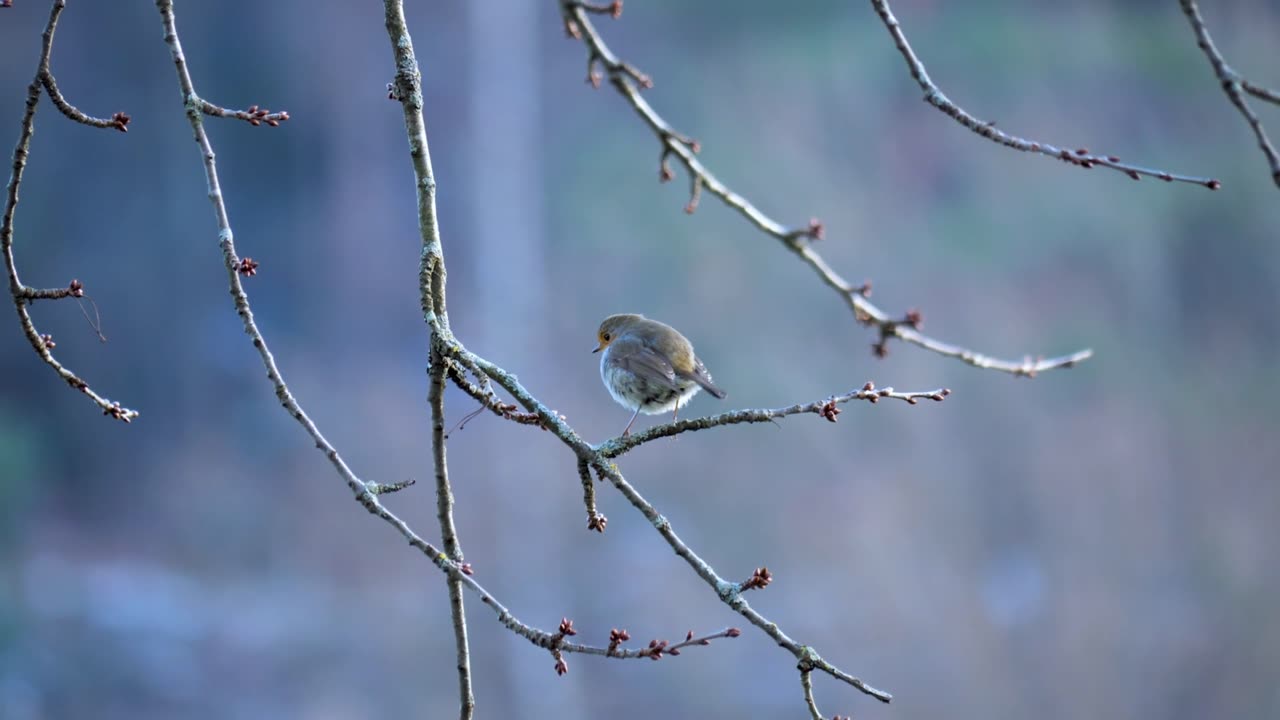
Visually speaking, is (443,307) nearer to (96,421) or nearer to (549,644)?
(549,644)

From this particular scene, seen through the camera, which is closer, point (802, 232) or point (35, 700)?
point (802, 232)

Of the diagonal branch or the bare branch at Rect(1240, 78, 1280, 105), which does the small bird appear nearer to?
the diagonal branch

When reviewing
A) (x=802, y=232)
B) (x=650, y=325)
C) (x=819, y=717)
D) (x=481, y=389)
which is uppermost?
(x=650, y=325)

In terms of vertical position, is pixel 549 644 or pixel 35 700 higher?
pixel 35 700

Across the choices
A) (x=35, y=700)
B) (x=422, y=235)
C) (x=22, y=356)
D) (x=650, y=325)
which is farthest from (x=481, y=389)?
(x=22, y=356)

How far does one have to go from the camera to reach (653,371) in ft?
12.6

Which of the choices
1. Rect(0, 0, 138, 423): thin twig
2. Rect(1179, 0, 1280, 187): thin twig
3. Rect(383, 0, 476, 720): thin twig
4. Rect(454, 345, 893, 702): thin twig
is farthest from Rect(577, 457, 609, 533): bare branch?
Rect(1179, 0, 1280, 187): thin twig

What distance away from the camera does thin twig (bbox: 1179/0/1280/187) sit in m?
1.52

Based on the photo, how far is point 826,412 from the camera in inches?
74.4

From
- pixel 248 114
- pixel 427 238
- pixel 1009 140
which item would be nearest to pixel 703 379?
pixel 427 238

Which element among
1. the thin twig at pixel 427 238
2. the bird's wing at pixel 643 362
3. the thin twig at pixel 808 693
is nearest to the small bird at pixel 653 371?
the bird's wing at pixel 643 362

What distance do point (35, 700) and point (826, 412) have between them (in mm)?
13485

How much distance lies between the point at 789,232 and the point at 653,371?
2.27 meters

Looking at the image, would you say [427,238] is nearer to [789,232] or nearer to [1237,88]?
[789,232]
